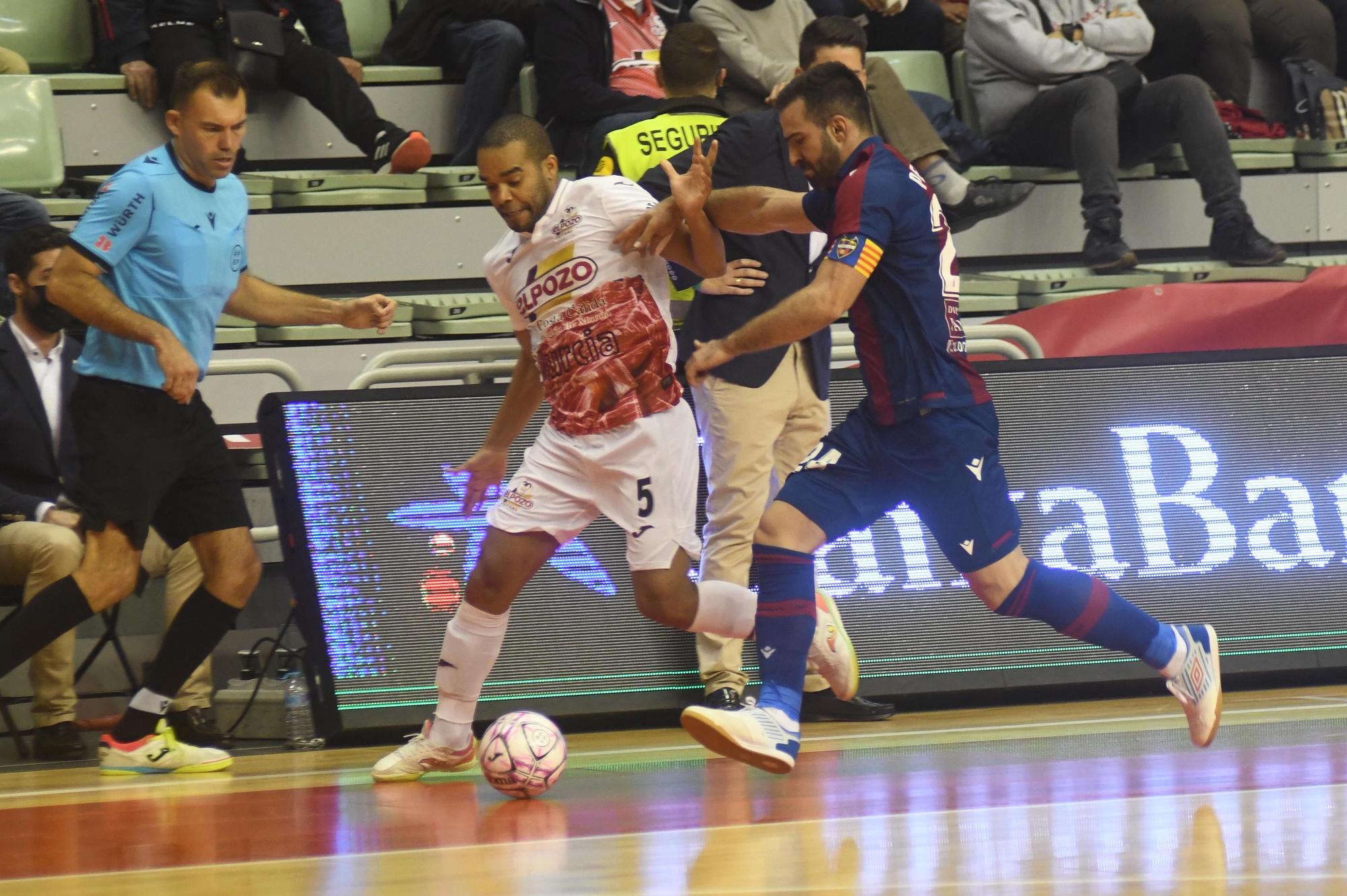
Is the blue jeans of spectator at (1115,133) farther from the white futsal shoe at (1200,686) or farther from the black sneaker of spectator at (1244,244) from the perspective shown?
the white futsal shoe at (1200,686)

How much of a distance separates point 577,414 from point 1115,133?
5699 mm

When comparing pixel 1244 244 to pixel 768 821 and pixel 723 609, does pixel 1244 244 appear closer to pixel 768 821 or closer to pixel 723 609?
pixel 723 609

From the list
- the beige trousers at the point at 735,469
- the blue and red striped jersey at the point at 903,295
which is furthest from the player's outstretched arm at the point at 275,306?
the blue and red striped jersey at the point at 903,295

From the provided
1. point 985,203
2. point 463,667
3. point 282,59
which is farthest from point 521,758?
point 282,59

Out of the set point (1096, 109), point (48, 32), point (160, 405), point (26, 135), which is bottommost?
point (160, 405)

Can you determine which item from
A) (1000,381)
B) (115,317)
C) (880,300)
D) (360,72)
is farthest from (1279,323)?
(115,317)

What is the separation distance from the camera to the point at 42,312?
23.5 feet

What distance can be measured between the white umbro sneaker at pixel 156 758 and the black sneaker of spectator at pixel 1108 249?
5911 millimetres

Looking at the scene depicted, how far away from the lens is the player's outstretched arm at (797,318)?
495 centimetres

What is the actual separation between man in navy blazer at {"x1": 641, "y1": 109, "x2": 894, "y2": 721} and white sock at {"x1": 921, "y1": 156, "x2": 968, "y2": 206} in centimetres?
283

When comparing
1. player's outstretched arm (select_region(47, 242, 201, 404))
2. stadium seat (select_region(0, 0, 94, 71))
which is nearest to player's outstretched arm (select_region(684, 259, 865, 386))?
player's outstretched arm (select_region(47, 242, 201, 404))

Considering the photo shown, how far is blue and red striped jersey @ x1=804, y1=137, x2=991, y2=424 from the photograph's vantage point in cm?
513

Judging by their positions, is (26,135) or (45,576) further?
(26,135)

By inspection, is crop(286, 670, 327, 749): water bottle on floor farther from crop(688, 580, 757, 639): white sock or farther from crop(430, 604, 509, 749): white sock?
crop(688, 580, 757, 639): white sock
